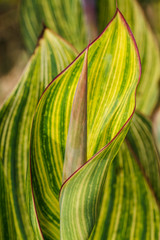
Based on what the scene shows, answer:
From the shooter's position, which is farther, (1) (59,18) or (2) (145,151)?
(1) (59,18)

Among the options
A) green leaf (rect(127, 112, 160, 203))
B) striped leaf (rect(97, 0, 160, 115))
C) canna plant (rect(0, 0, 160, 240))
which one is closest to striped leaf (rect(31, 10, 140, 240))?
canna plant (rect(0, 0, 160, 240))

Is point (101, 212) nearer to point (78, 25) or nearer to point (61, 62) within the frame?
point (61, 62)

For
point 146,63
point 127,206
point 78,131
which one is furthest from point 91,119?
point 146,63

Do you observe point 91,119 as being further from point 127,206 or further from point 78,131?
point 127,206

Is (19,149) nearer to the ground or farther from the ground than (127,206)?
farther from the ground

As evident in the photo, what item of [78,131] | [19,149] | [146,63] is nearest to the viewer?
[78,131]

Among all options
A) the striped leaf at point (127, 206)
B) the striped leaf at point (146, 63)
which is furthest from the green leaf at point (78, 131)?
the striped leaf at point (146, 63)

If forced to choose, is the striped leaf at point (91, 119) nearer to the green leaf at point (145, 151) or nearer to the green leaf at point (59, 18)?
the green leaf at point (145, 151)

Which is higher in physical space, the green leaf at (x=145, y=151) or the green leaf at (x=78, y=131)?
the green leaf at (x=78, y=131)
